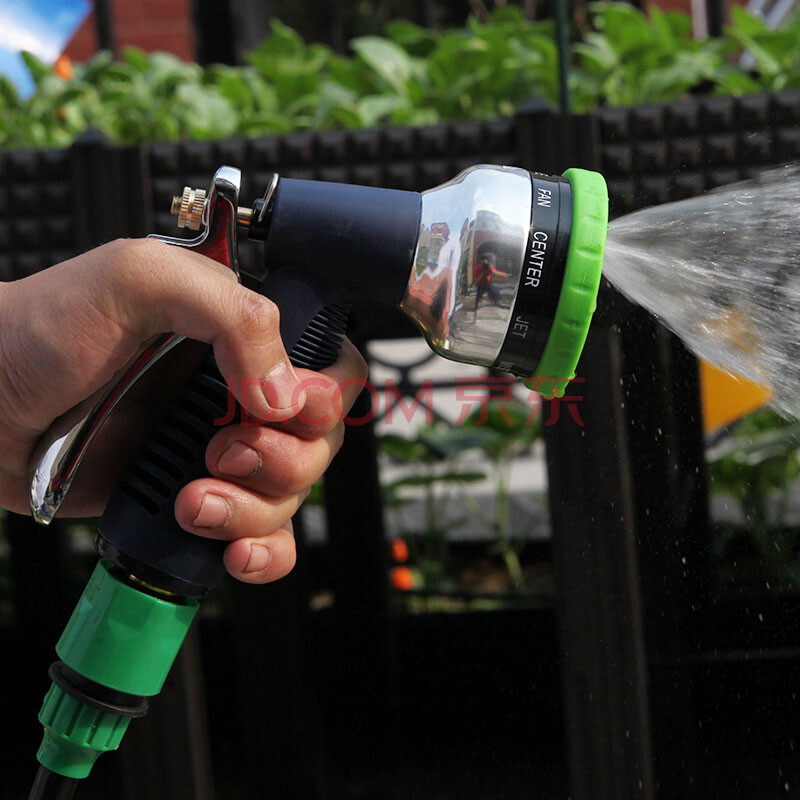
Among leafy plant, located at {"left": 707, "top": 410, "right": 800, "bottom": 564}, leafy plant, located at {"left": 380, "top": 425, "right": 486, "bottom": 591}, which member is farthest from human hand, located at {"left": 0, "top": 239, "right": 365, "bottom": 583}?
leafy plant, located at {"left": 707, "top": 410, "right": 800, "bottom": 564}

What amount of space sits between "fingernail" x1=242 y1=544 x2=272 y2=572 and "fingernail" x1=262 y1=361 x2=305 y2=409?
10 cm

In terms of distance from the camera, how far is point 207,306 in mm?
554

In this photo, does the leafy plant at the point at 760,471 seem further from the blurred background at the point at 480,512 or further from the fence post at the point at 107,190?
the fence post at the point at 107,190

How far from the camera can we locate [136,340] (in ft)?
A: 1.98

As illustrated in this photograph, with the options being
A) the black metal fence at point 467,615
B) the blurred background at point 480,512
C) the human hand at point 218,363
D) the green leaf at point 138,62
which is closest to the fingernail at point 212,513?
the human hand at point 218,363

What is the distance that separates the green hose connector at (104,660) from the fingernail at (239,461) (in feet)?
0.27

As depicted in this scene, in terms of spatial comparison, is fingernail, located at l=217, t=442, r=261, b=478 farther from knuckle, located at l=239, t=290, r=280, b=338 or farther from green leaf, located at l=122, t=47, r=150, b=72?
green leaf, located at l=122, t=47, r=150, b=72

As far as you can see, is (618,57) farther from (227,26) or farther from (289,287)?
(227,26)

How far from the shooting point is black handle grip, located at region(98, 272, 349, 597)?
1.92 feet

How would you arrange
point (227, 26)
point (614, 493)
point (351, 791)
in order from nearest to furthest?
point (614, 493) < point (351, 791) < point (227, 26)

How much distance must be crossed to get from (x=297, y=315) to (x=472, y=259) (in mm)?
116

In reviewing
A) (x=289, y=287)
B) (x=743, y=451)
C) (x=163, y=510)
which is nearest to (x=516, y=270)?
(x=289, y=287)

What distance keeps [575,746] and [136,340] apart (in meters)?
0.67

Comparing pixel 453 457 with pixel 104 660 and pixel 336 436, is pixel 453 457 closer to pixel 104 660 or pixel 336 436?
pixel 336 436
